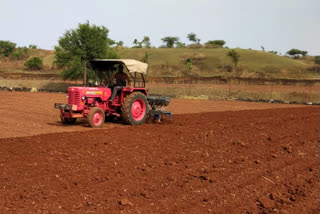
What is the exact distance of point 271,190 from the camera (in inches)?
212

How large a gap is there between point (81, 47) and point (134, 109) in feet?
70.7

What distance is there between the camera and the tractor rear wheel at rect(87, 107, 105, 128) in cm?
A: 1069

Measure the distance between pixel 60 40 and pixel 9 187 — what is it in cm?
2842

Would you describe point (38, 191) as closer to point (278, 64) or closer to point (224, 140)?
point (224, 140)

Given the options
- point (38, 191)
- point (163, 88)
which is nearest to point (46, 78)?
point (163, 88)

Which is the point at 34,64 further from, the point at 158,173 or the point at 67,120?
the point at 158,173

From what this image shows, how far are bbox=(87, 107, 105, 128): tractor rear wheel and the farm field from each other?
0.91 metres

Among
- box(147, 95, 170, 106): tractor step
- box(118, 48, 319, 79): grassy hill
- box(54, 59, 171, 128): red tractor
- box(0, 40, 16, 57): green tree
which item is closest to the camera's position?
box(54, 59, 171, 128): red tractor

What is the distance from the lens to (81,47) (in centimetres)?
3173

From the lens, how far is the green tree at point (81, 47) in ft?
102

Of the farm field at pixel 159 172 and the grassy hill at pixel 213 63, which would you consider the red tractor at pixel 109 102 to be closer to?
the farm field at pixel 159 172

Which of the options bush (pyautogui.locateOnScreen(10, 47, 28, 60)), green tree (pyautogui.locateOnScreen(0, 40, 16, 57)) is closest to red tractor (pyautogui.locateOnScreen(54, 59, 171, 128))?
bush (pyautogui.locateOnScreen(10, 47, 28, 60))

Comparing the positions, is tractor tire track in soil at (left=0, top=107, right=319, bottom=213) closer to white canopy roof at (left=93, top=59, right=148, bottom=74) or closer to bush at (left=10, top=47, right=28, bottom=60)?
white canopy roof at (left=93, top=59, right=148, bottom=74)

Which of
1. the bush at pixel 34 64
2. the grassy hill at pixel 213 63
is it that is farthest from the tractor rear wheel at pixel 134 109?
the bush at pixel 34 64
